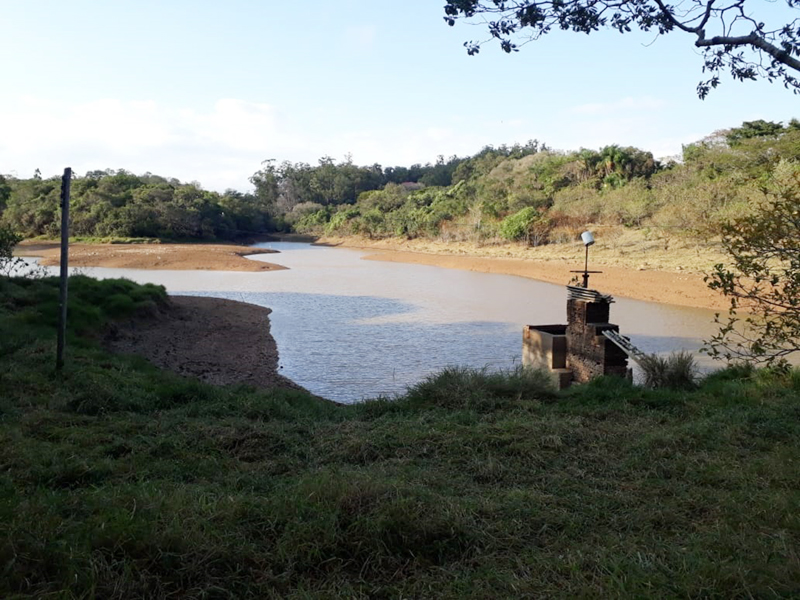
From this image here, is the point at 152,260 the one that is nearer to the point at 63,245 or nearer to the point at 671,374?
the point at 63,245

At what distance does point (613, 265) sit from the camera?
27.3 metres

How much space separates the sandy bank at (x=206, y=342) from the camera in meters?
9.83

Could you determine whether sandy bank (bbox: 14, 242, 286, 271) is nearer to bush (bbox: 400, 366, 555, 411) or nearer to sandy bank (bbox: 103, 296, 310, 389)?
sandy bank (bbox: 103, 296, 310, 389)

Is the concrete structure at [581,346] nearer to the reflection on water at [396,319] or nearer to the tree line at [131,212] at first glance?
the reflection on water at [396,319]

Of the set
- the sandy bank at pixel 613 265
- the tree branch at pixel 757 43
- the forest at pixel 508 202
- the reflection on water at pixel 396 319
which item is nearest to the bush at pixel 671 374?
the reflection on water at pixel 396 319

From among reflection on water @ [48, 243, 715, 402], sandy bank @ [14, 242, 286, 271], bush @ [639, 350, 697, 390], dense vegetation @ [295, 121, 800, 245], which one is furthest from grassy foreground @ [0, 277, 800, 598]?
sandy bank @ [14, 242, 286, 271]

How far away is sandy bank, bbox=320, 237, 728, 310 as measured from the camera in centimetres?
2050

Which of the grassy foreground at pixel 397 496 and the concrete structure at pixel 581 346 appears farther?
the concrete structure at pixel 581 346

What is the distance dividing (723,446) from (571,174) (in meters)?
43.5

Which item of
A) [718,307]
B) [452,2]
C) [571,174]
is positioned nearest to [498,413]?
[452,2]

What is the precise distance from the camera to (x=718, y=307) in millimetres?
18250

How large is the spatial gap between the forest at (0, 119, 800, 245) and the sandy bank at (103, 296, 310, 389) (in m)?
14.1

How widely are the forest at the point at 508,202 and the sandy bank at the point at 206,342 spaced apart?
46.4 feet

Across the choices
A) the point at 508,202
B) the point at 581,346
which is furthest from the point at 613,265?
the point at 581,346
